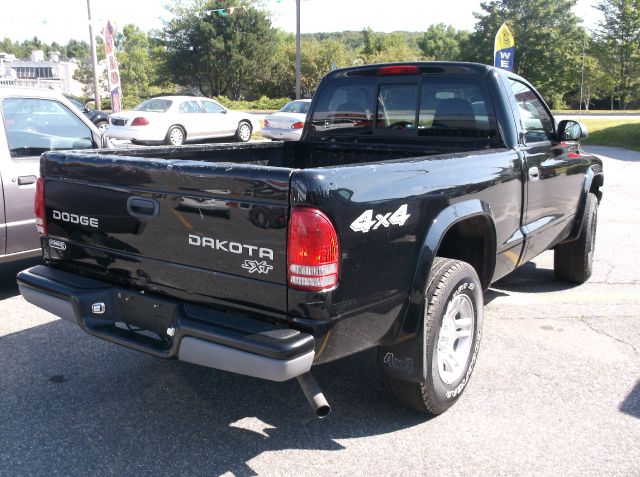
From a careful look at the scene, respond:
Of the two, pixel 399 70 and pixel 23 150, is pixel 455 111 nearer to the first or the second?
pixel 399 70

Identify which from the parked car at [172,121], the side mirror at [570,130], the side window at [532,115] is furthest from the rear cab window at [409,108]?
the parked car at [172,121]

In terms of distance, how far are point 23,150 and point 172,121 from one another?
13.5 metres

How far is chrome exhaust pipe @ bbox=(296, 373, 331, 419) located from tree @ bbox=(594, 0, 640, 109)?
53.8 meters

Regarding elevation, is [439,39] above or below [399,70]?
above

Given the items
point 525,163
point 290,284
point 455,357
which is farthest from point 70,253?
point 525,163

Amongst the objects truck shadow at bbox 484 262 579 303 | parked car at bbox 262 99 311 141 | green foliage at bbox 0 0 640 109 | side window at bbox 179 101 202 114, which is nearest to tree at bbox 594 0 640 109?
green foliage at bbox 0 0 640 109

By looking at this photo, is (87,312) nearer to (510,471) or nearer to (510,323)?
(510,471)

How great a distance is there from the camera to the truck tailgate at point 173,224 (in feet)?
8.25

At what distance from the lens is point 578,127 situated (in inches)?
189

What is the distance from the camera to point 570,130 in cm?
475

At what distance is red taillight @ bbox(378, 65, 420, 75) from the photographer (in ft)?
14.6

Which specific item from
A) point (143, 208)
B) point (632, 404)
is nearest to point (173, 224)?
point (143, 208)

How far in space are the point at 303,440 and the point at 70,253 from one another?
1.64m

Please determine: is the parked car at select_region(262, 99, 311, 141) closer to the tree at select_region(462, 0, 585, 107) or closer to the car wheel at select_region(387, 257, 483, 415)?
the car wheel at select_region(387, 257, 483, 415)
